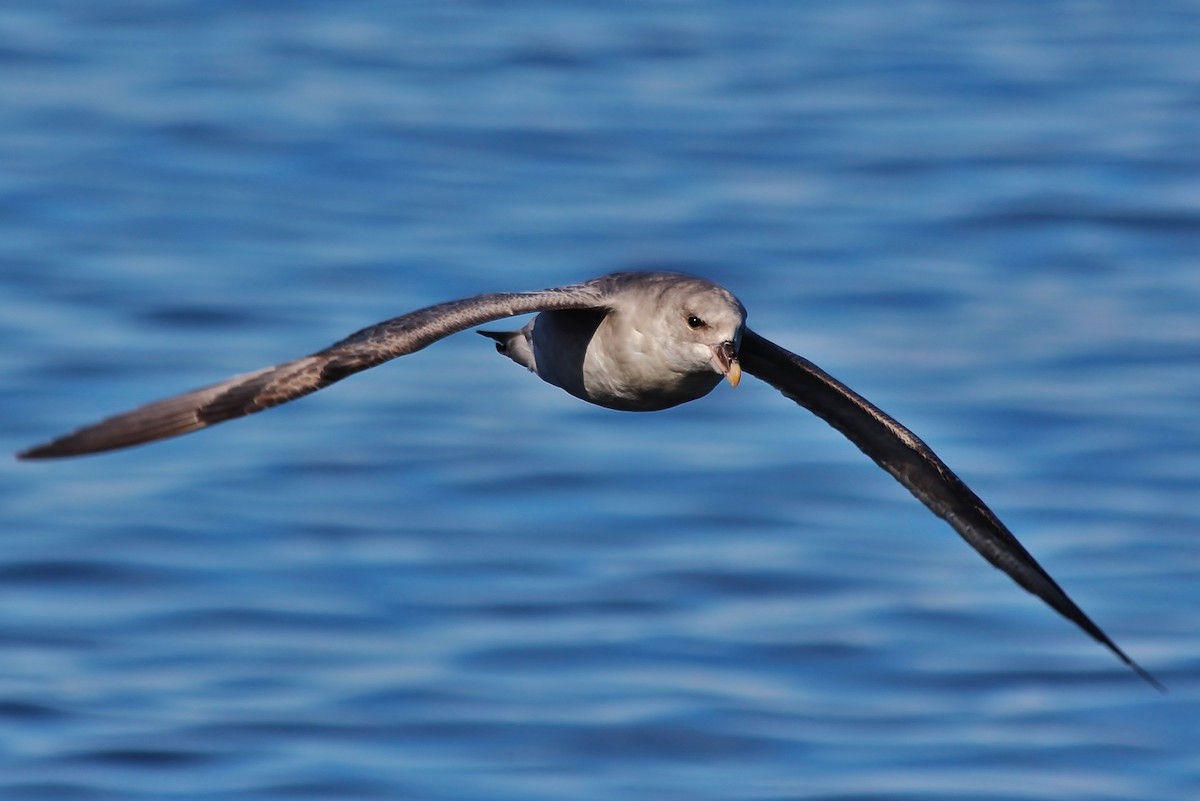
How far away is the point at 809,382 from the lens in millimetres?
10734

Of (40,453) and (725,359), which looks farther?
(725,359)

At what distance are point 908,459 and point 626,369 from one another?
1.95 m

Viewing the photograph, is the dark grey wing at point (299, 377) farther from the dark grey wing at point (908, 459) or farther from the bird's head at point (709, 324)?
the dark grey wing at point (908, 459)

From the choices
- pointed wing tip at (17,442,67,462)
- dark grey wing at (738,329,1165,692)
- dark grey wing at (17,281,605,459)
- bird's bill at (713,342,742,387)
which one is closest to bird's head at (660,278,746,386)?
bird's bill at (713,342,742,387)

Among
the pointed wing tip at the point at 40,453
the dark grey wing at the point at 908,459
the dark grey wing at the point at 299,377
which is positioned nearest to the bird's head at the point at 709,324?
the dark grey wing at the point at 299,377

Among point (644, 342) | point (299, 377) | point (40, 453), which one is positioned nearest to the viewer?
point (40, 453)

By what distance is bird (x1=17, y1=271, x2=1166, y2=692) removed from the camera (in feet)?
28.4

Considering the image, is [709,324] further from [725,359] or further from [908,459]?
[908,459]

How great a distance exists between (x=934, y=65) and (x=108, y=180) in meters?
10.5

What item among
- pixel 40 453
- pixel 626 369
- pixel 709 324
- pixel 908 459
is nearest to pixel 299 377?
pixel 40 453

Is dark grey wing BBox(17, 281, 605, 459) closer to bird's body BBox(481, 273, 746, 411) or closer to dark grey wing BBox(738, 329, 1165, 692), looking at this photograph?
bird's body BBox(481, 273, 746, 411)

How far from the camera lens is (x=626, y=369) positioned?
946 centimetres

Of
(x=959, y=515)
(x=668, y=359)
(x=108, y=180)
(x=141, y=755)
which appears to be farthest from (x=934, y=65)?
(x=668, y=359)

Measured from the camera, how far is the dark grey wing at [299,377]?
8594 mm
